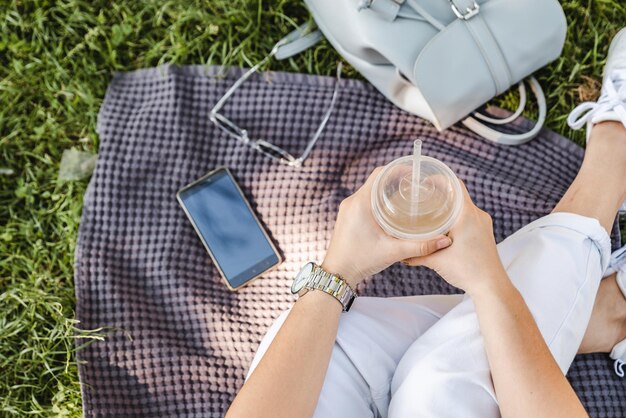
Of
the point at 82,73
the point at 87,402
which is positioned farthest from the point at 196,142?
the point at 87,402

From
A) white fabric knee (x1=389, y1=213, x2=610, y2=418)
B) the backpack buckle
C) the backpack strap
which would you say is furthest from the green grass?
white fabric knee (x1=389, y1=213, x2=610, y2=418)

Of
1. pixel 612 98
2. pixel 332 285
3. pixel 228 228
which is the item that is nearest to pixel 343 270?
pixel 332 285

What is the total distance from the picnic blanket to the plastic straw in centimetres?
59

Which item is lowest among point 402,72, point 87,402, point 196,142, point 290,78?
point 87,402

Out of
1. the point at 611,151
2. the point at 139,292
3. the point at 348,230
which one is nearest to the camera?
the point at 348,230

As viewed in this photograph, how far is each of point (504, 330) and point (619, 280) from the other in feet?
1.80

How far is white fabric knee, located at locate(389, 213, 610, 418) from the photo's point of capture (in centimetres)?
110

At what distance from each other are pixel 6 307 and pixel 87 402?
0.34 metres

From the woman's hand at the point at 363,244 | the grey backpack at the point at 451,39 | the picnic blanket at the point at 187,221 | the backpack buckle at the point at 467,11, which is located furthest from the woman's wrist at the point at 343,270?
the backpack buckle at the point at 467,11

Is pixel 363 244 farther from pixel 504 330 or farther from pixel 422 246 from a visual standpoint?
pixel 504 330

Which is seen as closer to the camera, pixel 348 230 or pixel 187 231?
pixel 348 230

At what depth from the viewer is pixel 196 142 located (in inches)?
66.2

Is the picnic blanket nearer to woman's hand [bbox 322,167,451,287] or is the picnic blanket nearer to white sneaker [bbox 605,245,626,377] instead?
white sneaker [bbox 605,245,626,377]

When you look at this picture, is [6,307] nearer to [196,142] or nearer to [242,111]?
[196,142]
